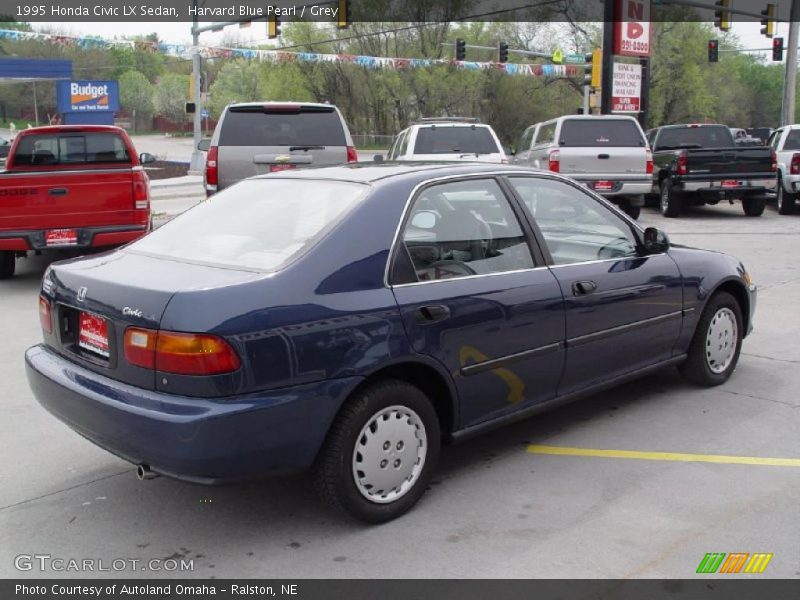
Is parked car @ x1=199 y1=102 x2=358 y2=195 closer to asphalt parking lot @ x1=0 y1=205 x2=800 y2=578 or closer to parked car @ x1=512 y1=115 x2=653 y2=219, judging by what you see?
parked car @ x1=512 y1=115 x2=653 y2=219

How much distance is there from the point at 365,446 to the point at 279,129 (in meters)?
8.33

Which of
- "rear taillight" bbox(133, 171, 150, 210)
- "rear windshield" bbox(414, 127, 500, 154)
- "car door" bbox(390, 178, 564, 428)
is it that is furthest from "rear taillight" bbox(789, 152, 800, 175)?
"car door" bbox(390, 178, 564, 428)

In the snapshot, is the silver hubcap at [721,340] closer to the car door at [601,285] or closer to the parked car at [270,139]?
the car door at [601,285]

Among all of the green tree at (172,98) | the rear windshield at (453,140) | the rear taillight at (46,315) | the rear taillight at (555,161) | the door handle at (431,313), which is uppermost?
the green tree at (172,98)

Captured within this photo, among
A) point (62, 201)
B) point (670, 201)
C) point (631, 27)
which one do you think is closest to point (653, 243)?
point (62, 201)

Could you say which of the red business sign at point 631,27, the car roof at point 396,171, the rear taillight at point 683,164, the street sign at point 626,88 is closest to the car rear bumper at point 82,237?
the car roof at point 396,171

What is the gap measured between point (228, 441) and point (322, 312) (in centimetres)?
65

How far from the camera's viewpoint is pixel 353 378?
12.0ft

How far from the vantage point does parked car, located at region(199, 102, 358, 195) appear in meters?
11.3

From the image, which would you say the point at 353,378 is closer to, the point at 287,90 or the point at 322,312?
the point at 322,312

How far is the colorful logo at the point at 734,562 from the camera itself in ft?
11.4

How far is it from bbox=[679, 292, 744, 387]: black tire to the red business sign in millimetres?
19882

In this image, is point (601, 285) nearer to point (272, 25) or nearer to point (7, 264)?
point (7, 264)
